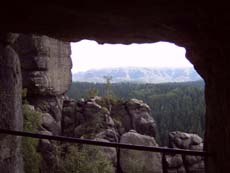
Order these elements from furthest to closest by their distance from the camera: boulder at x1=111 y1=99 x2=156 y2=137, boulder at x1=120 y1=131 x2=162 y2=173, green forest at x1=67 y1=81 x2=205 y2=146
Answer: green forest at x1=67 y1=81 x2=205 y2=146, boulder at x1=111 y1=99 x2=156 y2=137, boulder at x1=120 y1=131 x2=162 y2=173

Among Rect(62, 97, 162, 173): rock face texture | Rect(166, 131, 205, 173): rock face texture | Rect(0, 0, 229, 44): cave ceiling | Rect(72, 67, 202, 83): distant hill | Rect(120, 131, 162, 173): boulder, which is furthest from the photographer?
Rect(72, 67, 202, 83): distant hill

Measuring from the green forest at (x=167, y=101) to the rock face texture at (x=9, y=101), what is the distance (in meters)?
15.3

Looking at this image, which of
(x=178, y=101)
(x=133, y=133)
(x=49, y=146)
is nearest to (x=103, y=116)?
(x=133, y=133)

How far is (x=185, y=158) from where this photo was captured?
12.4 m

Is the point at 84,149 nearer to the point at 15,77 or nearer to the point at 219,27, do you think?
the point at 15,77

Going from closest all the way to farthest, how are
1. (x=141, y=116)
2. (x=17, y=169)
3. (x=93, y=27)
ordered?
(x=93, y=27) → (x=17, y=169) → (x=141, y=116)

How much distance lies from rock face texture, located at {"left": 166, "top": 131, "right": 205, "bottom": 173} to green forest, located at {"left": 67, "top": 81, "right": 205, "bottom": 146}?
588 centimetres

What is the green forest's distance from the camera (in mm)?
21281

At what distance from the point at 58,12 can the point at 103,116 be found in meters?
12.3

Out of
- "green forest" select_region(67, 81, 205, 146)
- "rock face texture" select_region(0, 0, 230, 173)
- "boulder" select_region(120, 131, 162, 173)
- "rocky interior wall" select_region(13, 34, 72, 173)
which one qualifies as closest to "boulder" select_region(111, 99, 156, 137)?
"boulder" select_region(120, 131, 162, 173)

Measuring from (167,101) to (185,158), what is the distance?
1234cm

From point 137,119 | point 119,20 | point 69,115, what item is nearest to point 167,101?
point 137,119

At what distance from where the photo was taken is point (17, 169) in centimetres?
302

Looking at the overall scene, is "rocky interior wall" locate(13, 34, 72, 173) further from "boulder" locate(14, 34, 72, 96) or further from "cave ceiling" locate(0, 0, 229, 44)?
"cave ceiling" locate(0, 0, 229, 44)
